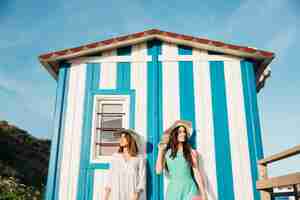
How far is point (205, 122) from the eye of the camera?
4.79 m

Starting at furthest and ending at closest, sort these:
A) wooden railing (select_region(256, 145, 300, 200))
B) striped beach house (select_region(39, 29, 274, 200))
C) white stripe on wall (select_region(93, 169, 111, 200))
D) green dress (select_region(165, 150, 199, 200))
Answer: striped beach house (select_region(39, 29, 274, 200)) < white stripe on wall (select_region(93, 169, 111, 200)) < green dress (select_region(165, 150, 199, 200)) < wooden railing (select_region(256, 145, 300, 200))

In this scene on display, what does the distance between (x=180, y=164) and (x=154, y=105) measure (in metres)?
1.12

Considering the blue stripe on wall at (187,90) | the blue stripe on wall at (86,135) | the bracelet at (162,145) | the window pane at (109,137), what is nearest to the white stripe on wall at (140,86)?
the bracelet at (162,145)

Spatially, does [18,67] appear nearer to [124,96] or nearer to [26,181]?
[26,181]

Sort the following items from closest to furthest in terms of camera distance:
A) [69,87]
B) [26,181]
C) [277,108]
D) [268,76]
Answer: [69,87] → [268,76] → [277,108] → [26,181]

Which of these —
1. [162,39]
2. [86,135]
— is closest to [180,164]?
[86,135]

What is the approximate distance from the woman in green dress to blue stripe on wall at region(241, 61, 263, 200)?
0.87 m

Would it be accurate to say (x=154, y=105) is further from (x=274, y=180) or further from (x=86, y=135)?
(x=274, y=180)

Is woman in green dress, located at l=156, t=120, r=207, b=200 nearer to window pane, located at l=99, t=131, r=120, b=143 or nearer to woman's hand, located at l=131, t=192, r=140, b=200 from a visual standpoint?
woman's hand, located at l=131, t=192, r=140, b=200

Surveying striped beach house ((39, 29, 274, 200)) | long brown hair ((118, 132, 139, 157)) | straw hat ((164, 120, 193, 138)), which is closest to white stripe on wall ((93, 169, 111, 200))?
striped beach house ((39, 29, 274, 200))

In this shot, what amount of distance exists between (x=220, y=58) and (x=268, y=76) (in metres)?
1.22

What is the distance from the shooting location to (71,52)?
5.22 m

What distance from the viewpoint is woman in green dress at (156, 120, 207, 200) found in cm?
414

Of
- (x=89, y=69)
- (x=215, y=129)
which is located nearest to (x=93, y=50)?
(x=89, y=69)
